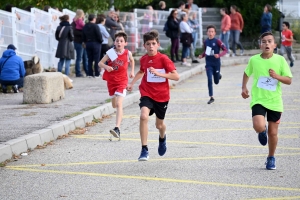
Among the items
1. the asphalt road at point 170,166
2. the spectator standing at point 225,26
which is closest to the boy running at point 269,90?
the asphalt road at point 170,166

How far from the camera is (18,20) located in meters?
22.0

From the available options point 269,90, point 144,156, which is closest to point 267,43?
point 269,90

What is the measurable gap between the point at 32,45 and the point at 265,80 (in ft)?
48.3

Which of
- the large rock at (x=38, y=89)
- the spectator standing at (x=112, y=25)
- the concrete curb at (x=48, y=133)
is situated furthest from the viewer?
the spectator standing at (x=112, y=25)

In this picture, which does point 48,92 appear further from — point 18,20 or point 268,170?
point 268,170

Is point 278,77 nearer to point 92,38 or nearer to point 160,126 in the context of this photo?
point 160,126

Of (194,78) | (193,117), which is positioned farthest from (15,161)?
(194,78)

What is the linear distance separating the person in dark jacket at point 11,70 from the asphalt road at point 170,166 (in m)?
4.76

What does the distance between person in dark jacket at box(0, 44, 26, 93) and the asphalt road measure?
476 cm

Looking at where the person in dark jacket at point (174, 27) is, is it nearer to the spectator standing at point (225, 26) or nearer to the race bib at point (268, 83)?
the spectator standing at point (225, 26)

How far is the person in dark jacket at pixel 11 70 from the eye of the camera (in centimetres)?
1906

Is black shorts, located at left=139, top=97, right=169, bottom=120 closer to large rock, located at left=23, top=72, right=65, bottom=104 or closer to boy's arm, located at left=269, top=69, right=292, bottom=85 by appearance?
boy's arm, located at left=269, top=69, right=292, bottom=85

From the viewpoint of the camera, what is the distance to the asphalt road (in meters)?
8.17

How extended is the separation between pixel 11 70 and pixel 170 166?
1005 cm
